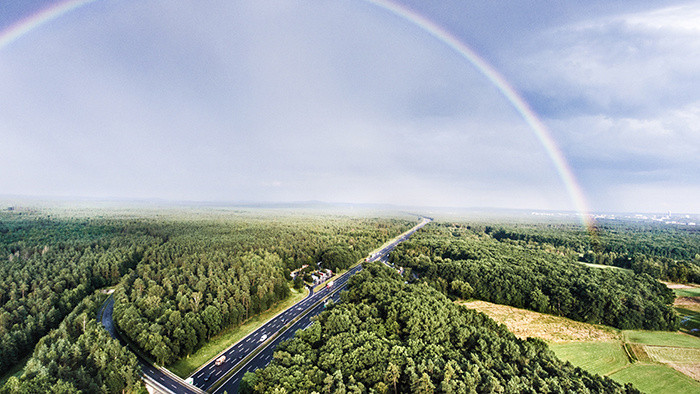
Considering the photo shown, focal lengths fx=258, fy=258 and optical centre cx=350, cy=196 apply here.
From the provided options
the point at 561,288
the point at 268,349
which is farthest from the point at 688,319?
the point at 268,349

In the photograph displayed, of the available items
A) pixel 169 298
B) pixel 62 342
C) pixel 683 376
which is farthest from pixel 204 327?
pixel 683 376

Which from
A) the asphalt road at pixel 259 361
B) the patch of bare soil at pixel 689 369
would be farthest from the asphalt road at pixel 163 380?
the patch of bare soil at pixel 689 369

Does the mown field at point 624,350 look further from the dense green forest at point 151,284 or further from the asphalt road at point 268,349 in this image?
the dense green forest at point 151,284

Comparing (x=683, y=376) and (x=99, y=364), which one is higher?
(x=99, y=364)

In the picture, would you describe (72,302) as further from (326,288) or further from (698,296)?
(698,296)

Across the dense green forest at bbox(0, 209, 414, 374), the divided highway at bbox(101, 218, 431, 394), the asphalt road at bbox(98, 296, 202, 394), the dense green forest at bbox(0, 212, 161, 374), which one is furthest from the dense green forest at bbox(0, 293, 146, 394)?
the dense green forest at bbox(0, 212, 161, 374)

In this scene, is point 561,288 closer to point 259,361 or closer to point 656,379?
point 656,379

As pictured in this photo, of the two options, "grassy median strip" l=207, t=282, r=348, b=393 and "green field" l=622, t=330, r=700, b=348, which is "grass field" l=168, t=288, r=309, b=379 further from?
"green field" l=622, t=330, r=700, b=348
